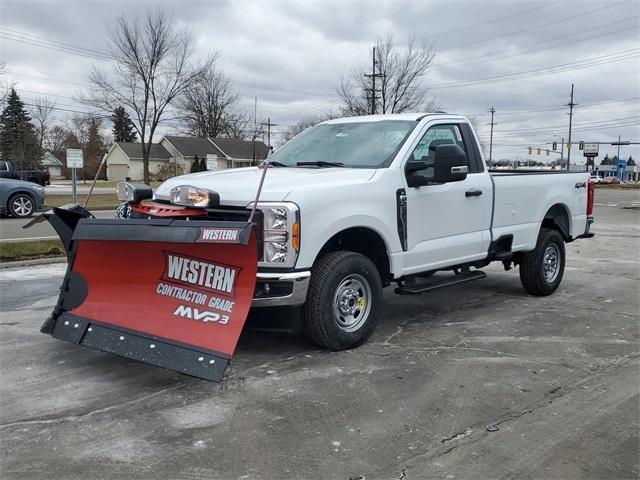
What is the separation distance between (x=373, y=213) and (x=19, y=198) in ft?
48.9

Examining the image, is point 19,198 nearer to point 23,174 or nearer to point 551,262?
point 551,262

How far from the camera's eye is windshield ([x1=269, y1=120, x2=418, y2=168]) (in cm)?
565

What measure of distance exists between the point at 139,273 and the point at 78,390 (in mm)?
954

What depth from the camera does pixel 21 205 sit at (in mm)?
17000

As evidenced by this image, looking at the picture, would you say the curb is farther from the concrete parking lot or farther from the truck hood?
the truck hood

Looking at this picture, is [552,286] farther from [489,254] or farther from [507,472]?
[507,472]

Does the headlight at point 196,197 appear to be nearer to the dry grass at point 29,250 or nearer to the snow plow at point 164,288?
the snow plow at point 164,288

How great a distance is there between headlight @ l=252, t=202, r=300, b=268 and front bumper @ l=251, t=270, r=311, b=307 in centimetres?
9

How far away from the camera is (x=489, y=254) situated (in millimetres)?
6594

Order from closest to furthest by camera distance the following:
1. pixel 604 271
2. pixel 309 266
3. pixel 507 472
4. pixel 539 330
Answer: pixel 507 472 < pixel 309 266 < pixel 539 330 < pixel 604 271

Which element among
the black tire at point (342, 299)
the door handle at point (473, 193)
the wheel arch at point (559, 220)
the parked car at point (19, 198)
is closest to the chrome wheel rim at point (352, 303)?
the black tire at point (342, 299)

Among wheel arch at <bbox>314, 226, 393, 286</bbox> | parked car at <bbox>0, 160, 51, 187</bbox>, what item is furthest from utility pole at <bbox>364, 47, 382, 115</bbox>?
wheel arch at <bbox>314, 226, 393, 286</bbox>

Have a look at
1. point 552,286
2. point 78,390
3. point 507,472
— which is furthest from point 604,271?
point 78,390

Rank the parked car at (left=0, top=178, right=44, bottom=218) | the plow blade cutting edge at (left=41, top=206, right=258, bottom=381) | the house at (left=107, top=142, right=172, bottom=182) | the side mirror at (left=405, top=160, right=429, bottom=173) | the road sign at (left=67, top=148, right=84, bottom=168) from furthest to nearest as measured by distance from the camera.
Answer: the house at (left=107, top=142, right=172, bottom=182) → the road sign at (left=67, top=148, right=84, bottom=168) → the parked car at (left=0, top=178, right=44, bottom=218) → the side mirror at (left=405, top=160, right=429, bottom=173) → the plow blade cutting edge at (left=41, top=206, right=258, bottom=381)
